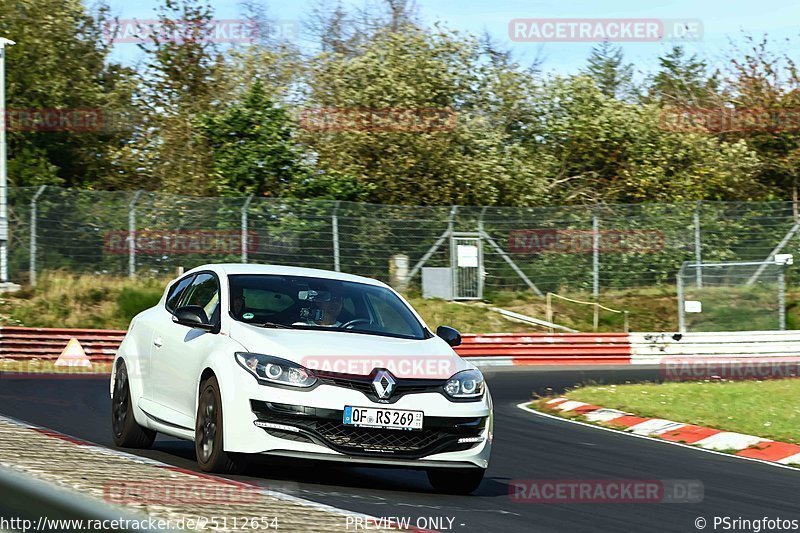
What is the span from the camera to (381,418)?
829cm

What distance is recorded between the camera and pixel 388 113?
4131cm

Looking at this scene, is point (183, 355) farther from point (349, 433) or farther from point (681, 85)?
point (681, 85)

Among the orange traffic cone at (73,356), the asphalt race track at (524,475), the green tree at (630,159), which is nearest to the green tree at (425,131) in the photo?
the green tree at (630,159)

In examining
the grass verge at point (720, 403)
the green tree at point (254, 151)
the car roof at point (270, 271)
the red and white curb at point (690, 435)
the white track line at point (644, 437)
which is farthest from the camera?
the green tree at point (254, 151)

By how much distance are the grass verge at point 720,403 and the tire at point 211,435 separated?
7399 millimetres

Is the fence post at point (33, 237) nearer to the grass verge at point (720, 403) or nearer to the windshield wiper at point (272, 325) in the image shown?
the grass verge at point (720, 403)

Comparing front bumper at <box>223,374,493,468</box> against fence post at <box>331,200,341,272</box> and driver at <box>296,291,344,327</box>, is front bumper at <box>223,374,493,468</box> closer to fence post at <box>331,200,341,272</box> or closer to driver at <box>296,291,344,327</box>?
driver at <box>296,291,344,327</box>

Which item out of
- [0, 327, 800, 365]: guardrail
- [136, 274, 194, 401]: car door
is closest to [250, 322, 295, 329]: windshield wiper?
[136, 274, 194, 401]: car door

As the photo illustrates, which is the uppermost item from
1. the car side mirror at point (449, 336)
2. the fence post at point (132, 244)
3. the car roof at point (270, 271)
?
the fence post at point (132, 244)

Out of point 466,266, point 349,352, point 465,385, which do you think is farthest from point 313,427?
point 466,266

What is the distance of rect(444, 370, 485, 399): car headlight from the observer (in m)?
8.63

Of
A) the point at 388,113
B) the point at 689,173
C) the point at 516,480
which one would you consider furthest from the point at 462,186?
the point at 516,480

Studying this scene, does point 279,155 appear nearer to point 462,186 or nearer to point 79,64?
point 462,186

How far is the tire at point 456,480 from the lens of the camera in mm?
8891
